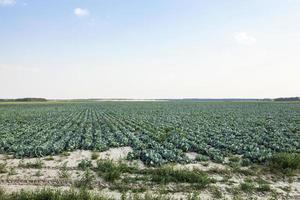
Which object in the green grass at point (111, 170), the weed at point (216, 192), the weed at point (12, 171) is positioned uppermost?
the green grass at point (111, 170)

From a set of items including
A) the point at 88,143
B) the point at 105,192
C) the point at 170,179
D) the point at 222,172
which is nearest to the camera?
the point at 105,192

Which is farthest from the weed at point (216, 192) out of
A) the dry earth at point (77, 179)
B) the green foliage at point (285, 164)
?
→ the green foliage at point (285, 164)

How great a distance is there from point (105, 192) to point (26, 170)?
14.2ft

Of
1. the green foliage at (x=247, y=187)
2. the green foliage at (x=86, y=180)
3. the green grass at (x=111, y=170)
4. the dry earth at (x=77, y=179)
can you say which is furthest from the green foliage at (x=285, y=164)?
the green foliage at (x=86, y=180)

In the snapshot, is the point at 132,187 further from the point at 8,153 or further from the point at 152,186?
the point at 8,153

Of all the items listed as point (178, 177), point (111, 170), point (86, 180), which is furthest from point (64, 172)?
point (178, 177)

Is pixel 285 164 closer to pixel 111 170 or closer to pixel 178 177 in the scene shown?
pixel 178 177

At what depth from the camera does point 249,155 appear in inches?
502

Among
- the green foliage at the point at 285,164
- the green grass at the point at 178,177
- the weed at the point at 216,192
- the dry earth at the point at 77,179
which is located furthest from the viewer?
the green foliage at the point at 285,164

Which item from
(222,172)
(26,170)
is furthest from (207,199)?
(26,170)

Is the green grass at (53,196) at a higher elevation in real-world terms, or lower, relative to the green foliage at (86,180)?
higher

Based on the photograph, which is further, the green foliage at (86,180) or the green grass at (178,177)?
the green grass at (178,177)

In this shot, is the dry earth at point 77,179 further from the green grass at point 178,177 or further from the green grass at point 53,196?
the green grass at point 53,196

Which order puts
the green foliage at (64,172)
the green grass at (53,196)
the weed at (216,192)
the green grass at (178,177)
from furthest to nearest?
the green foliage at (64,172)
the green grass at (178,177)
the weed at (216,192)
the green grass at (53,196)
